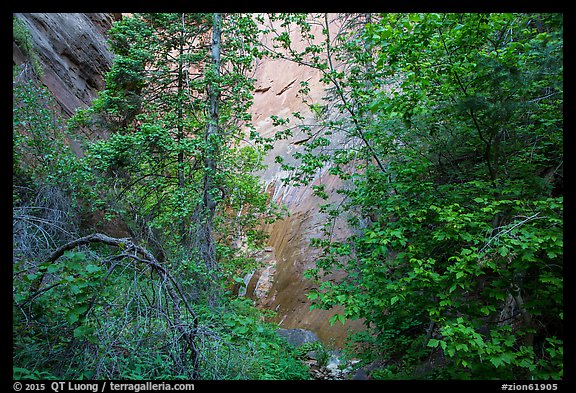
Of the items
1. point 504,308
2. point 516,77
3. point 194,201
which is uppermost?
point 516,77

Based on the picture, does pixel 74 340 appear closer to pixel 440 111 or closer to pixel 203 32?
pixel 440 111

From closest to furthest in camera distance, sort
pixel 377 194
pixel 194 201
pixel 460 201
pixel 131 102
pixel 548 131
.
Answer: pixel 548 131 < pixel 460 201 < pixel 377 194 < pixel 194 201 < pixel 131 102

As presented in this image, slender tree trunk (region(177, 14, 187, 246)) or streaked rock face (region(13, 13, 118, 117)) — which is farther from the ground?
streaked rock face (region(13, 13, 118, 117))

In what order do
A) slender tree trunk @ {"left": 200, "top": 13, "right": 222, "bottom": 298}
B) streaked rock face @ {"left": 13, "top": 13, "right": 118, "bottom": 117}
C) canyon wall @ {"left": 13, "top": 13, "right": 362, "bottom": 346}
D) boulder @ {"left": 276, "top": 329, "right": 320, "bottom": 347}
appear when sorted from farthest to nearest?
canyon wall @ {"left": 13, "top": 13, "right": 362, "bottom": 346}
streaked rock face @ {"left": 13, "top": 13, "right": 118, "bottom": 117}
boulder @ {"left": 276, "top": 329, "right": 320, "bottom": 347}
slender tree trunk @ {"left": 200, "top": 13, "right": 222, "bottom": 298}

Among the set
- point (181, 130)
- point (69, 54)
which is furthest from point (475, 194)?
point (69, 54)

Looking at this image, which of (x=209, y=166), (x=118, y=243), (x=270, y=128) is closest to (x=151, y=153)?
(x=209, y=166)

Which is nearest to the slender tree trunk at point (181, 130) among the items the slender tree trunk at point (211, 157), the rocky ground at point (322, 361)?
the slender tree trunk at point (211, 157)

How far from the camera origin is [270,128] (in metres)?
24.1

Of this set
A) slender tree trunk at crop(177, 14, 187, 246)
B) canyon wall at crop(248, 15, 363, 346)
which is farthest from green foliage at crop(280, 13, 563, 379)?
slender tree trunk at crop(177, 14, 187, 246)

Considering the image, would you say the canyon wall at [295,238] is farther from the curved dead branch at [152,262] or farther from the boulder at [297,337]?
the curved dead branch at [152,262]

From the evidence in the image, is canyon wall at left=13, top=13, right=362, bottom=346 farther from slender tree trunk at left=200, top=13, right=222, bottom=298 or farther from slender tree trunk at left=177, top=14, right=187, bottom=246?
slender tree trunk at left=177, top=14, right=187, bottom=246

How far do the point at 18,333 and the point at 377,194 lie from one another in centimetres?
465

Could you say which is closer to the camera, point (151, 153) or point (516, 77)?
point (516, 77)

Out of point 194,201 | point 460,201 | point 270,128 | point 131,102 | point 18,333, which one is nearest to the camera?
point 18,333
